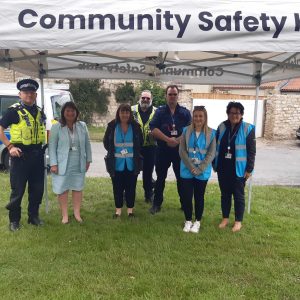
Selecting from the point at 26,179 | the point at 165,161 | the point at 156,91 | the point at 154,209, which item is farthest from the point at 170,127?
the point at 156,91

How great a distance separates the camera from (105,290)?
3439 mm

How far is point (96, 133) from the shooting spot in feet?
68.7

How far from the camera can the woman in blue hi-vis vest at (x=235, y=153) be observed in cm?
486

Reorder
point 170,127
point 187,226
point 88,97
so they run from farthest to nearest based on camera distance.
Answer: point 88,97, point 170,127, point 187,226

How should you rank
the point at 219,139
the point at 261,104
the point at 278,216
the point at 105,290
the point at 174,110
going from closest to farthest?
the point at 105,290
the point at 219,139
the point at 174,110
the point at 278,216
the point at 261,104

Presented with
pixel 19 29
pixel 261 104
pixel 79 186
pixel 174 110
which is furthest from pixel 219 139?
pixel 261 104

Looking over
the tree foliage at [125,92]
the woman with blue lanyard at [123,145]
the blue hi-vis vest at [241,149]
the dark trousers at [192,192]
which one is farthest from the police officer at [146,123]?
the tree foliage at [125,92]

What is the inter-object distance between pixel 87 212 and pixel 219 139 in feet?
7.68

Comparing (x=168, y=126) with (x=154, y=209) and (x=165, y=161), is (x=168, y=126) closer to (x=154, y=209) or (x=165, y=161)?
(x=165, y=161)

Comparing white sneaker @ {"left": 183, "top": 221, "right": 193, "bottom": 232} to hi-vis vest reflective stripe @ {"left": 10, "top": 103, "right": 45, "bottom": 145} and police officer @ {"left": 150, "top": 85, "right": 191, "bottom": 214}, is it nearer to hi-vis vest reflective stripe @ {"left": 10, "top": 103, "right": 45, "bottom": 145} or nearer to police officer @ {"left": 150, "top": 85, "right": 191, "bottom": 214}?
police officer @ {"left": 150, "top": 85, "right": 191, "bottom": 214}

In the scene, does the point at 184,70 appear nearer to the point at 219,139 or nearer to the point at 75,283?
the point at 219,139

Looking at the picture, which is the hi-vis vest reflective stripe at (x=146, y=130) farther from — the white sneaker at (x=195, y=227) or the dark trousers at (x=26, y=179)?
the dark trousers at (x=26, y=179)

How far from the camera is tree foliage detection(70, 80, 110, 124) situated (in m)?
22.8

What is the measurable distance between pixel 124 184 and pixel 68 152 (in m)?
0.94
